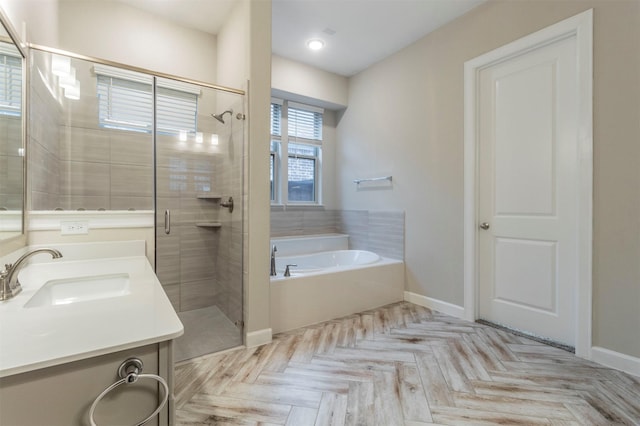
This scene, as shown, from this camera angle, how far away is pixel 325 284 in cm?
265

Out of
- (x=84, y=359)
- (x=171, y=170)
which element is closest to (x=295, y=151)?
(x=171, y=170)

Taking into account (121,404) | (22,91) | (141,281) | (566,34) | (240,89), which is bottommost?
(121,404)

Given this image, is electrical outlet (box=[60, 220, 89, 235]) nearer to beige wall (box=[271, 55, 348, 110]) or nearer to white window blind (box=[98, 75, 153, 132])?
white window blind (box=[98, 75, 153, 132])

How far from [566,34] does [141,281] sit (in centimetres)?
304

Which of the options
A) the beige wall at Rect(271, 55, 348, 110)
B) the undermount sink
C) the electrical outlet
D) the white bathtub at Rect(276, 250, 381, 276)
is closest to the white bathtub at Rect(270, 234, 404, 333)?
the white bathtub at Rect(276, 250, 381, 276)

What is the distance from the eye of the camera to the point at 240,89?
2.32 meters

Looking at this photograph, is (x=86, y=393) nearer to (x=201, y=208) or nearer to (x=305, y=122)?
(x=201, y=208)

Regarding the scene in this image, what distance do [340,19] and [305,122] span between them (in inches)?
56.0

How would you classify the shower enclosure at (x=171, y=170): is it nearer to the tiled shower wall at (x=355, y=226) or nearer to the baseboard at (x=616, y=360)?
the tiled shower wall at (x=355, y=226)

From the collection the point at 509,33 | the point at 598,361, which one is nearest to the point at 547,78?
the point at 509,33

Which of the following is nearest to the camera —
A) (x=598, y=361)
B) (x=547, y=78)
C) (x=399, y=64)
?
(x=598, y=361)

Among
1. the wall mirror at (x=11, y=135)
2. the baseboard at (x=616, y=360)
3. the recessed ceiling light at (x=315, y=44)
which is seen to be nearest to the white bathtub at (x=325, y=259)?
the baseboard at (x=616, y=360)

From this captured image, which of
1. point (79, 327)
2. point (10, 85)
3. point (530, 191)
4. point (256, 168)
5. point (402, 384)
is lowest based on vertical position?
point (402, 384)

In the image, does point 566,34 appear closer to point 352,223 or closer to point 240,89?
point 240,89
